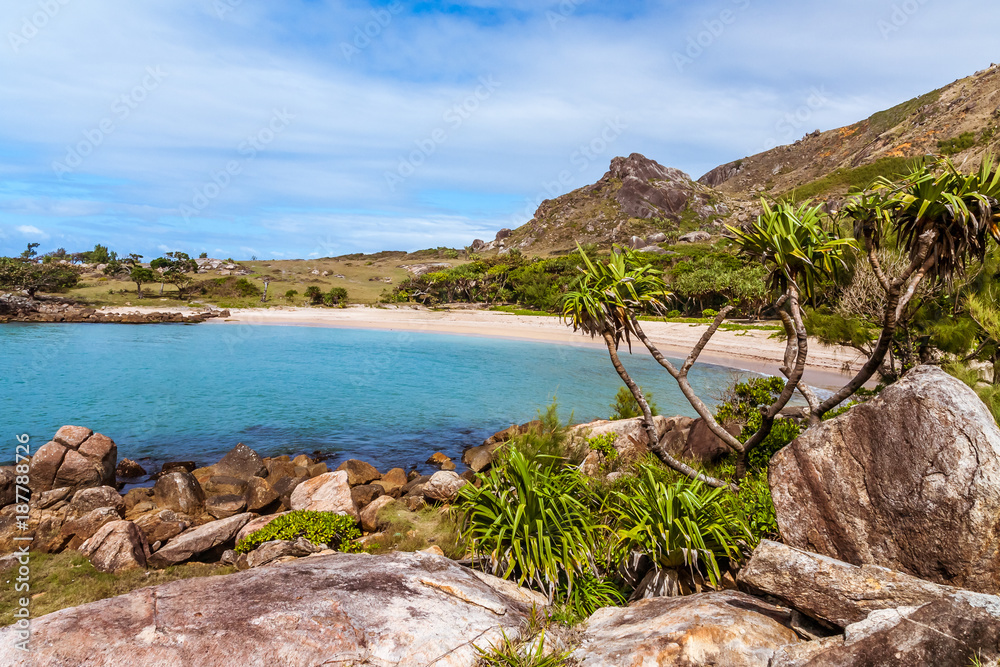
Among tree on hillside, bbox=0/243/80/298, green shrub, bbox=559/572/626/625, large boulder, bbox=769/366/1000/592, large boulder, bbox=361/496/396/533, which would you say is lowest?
large boulder, bbox=361/496/396/533

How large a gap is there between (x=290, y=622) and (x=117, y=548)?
8020 millimetres

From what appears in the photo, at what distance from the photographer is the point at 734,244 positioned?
8164 mm

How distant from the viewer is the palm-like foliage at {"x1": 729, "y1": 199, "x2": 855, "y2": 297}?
23.3 feet

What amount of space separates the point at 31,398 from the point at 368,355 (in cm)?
2273

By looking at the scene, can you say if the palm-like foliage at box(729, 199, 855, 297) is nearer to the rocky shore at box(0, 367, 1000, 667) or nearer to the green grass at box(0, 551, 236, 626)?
the rocky shore at box(0, 367, 1000, 667)

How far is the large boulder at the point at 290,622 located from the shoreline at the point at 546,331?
46.2 feet

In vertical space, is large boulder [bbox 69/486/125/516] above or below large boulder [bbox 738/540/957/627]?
below

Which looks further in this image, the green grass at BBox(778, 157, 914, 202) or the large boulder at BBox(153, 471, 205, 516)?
the green grass at BBox(778, 157, 914, 202)

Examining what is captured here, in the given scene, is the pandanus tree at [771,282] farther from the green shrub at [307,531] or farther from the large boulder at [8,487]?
the large boulder at [8,487]

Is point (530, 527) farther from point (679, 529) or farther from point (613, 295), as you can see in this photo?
point (613, 295)

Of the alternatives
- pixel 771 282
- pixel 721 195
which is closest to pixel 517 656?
pixel 771 282

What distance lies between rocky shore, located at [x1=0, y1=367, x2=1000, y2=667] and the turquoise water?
1283cm

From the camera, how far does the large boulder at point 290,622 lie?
381 cm

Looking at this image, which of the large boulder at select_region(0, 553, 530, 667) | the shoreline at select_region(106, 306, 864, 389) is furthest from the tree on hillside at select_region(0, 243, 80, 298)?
the large boulder at select_region(0, 553, 530, 667)
